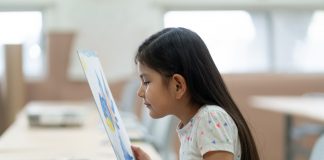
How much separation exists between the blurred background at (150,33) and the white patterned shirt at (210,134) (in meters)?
3.69

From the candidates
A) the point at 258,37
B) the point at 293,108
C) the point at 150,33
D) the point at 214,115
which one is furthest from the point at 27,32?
the point at 214,115

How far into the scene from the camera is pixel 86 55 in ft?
4.10

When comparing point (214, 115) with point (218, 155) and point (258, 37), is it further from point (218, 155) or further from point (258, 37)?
point (258, 37)

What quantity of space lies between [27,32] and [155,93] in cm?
461

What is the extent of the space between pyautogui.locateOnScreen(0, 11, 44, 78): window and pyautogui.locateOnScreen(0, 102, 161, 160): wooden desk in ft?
8.63

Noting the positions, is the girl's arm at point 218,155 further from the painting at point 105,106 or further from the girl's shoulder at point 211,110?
the painting at point 105,106

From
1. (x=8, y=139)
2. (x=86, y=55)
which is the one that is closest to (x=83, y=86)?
(x=8, y=139)

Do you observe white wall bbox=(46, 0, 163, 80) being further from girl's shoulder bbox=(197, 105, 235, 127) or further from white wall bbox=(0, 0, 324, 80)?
girl's shoulder bbox=(197, 105, 235, 127)

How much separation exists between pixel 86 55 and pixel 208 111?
32 cm

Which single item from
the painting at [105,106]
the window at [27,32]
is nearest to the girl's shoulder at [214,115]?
the painting at [105,106]

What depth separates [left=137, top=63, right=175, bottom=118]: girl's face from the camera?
1.20 meters

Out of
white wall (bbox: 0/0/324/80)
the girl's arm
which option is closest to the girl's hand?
the girl's arm

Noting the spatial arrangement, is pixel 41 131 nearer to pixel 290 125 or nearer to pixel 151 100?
pixel 151 100

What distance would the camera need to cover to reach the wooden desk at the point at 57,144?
1.84 meters
